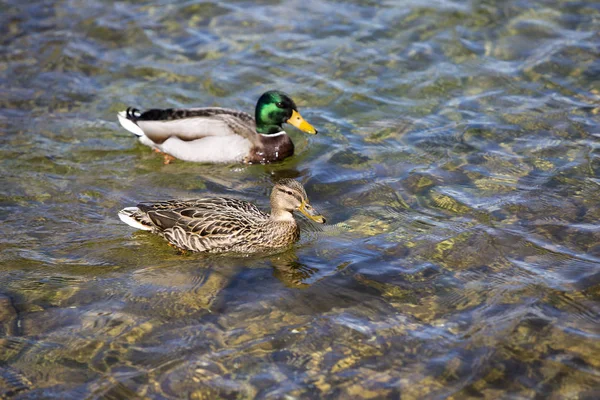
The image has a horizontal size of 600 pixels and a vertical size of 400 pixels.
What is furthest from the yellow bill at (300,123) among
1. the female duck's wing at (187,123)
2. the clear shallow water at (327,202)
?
the female duck's wing at (187,123)

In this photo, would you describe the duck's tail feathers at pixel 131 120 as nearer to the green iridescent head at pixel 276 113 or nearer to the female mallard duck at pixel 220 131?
the female mallard duck at pixel 220 131

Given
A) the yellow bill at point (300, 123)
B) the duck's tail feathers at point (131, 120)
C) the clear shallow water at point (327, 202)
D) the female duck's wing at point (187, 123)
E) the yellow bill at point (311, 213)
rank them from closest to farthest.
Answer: the clear shallow water at point (327, 202) < the yellow bill at point (311, 213) < the yellow bill at point (300, 123) < the female duck's wing at point (187, 123) < the duck's tail feathers at point (131, 120)

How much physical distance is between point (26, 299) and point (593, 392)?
460 centimetres

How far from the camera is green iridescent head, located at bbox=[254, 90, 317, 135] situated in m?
10.2

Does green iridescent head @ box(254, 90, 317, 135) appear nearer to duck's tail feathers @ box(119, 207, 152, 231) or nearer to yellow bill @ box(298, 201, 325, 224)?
yellow bill @ box(298, 201, 325, 224)

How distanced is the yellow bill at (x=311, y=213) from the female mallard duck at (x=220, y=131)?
98.8 inches

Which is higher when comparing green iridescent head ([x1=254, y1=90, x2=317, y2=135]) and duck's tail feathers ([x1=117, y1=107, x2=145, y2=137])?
green iridescent head ([x1=254, y1=90, x2=317, y2=135])

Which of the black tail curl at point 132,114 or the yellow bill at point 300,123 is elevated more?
the yellow bill at point 300,123

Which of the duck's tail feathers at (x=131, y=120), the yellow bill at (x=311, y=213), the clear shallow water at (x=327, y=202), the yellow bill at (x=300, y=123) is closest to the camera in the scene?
the clear shallow water at (x=327, y=202)

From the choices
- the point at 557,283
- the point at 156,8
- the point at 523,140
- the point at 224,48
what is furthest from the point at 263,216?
the point at 156,8

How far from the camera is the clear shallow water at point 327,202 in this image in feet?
19.4

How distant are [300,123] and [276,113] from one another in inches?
13.8

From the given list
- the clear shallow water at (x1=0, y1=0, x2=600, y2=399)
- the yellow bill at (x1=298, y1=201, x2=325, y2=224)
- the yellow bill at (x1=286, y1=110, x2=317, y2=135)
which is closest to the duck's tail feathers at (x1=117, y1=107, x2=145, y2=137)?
the clear shallow water at (x1=0, y1=0, x2=600, y2=399)

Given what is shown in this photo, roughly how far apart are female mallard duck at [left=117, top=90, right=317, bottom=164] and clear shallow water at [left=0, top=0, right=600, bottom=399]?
0.26 m
